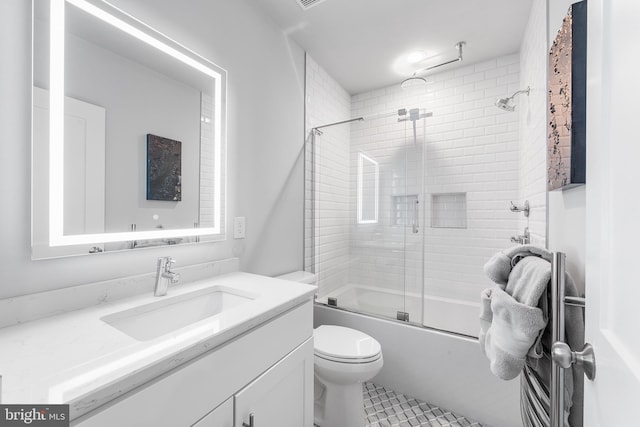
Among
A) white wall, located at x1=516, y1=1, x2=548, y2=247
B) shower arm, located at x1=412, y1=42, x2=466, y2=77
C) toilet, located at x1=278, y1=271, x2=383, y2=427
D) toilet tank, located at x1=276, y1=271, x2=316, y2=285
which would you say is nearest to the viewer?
toilet, located at x1=278, y1=271, x2=383, y2=427

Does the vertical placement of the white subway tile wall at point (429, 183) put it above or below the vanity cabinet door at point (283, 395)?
above

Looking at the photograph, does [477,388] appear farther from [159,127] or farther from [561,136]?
[159,127]

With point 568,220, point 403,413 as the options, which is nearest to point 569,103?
point 568,220

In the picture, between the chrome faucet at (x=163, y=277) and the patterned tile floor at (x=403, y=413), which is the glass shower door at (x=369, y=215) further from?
the chrome faucet at (x=163, y=277)

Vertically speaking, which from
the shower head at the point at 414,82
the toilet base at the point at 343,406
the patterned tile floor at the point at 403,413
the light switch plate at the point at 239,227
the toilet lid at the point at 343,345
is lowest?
the patterned tile floor at the point at 403,413

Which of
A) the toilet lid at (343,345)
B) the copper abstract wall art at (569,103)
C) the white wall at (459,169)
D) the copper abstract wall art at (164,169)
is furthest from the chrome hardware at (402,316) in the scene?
the copper abstract wall art at (164,169)

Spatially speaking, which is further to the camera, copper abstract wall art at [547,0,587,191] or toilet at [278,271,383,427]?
toilet at [278,271,383,427]

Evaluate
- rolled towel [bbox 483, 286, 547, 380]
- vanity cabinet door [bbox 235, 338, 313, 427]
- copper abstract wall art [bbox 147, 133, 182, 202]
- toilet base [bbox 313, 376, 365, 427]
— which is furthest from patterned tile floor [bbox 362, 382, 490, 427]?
copper abstract wall art [bbox 147, 133, 182, 202]

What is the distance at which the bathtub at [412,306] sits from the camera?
Answer: 2.06 meters

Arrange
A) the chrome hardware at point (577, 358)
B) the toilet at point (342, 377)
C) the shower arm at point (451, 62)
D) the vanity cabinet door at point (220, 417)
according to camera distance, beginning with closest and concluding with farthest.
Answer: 1. the chrome hardware at point (577, 358)
2. the vanity cabinet door at point (220, 417)
3. the toilet at point (342, 377)
4. the shower arm at point (451, 62)

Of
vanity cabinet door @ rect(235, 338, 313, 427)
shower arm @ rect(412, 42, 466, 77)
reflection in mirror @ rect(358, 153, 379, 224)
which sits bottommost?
vanity cabinet door @ rect(235, 338, 313, 427)

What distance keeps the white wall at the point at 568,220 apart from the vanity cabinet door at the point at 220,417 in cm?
124

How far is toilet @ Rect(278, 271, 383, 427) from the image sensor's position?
1.42 m

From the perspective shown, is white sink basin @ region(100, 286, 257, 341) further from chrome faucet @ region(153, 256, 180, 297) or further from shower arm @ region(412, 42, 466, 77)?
shower arm @ region(412, 42, 466, 77)
